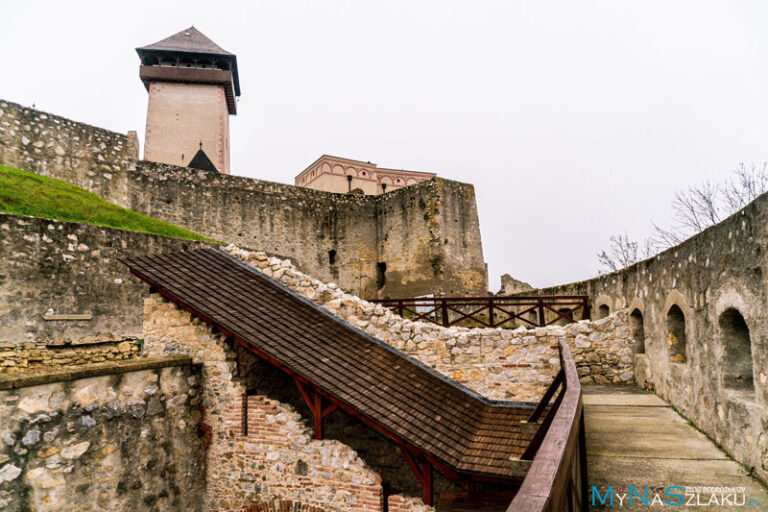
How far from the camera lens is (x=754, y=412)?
3.64 metres

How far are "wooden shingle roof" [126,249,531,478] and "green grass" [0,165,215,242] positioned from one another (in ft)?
15.6

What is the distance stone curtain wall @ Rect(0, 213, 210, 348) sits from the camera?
8.03 metres

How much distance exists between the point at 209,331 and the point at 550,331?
542 centimetres

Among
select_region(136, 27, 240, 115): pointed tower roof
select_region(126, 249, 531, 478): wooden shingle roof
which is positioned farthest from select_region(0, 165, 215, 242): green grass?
select_region(136, 27, 240, 115): pointed tower roof

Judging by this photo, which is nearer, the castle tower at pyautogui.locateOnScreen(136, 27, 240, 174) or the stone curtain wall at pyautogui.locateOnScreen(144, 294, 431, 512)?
the stone curtain wall at pyautogui.locateOnScreen(144, 294, 431, 512)

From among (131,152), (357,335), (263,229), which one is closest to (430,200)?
(263,229)

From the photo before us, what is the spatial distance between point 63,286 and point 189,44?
2522 cm

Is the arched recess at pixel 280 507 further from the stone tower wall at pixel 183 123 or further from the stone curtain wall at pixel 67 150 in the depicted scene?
the stone tower wall at pixel 183 123

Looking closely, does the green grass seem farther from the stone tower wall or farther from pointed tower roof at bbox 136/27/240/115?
pointed tower roof at bbox 136/27/240/115

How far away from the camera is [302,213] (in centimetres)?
2056

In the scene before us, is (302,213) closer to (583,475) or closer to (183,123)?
(183,123)

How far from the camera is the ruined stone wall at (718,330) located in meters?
3.61

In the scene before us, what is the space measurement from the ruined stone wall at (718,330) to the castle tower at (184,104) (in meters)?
24.3

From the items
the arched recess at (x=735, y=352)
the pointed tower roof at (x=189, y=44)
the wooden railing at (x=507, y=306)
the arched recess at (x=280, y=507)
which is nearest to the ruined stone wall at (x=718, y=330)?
the arched recess at (x=735, y=352)
